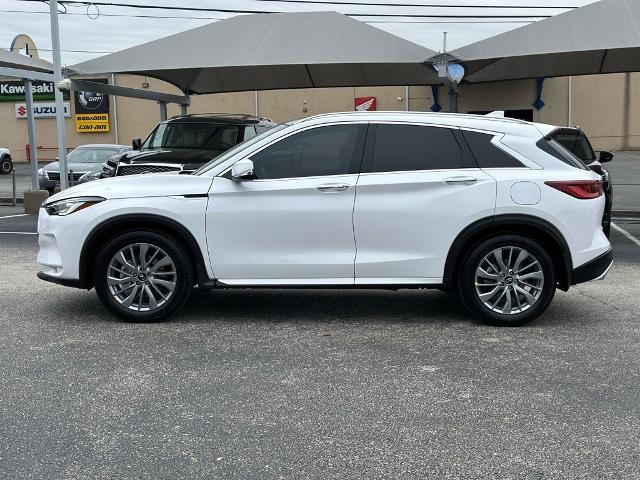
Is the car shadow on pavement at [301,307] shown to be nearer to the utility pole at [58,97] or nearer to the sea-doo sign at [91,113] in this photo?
the utility pole at [58,97]

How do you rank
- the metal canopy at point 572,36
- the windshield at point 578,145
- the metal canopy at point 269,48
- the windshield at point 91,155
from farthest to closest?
the windshield at point 91,155 → the metal canopy at point 269,48 → the metal canopy at point 572,36 → the windshield at point 578,145

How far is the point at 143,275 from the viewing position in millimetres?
5941

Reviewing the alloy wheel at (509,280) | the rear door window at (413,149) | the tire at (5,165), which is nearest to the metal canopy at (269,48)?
the rear door window at (413,149)

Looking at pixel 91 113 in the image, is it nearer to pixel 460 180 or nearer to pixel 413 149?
pixel 413 149

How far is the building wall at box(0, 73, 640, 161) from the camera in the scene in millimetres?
32875

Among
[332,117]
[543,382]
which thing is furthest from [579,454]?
[332,117]

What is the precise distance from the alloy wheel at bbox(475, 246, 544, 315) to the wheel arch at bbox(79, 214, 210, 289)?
7.71 feet

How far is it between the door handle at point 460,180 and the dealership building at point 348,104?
93.1 ft

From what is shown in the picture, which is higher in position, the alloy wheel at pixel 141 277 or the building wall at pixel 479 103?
the building wall at pixel 479 103

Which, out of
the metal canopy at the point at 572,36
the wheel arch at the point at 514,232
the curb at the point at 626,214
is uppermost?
the metal canopy at the point at 572,36

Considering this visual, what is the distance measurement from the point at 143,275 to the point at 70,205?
863mm

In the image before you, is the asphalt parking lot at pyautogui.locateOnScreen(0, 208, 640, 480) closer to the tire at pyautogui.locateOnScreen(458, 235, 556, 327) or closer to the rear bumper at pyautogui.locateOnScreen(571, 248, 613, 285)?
the tire at pyautogui.locateOnScreen(458, 235, 556, 327)

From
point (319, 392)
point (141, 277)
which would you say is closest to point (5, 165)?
point (141, 277)

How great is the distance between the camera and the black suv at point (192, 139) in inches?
455
